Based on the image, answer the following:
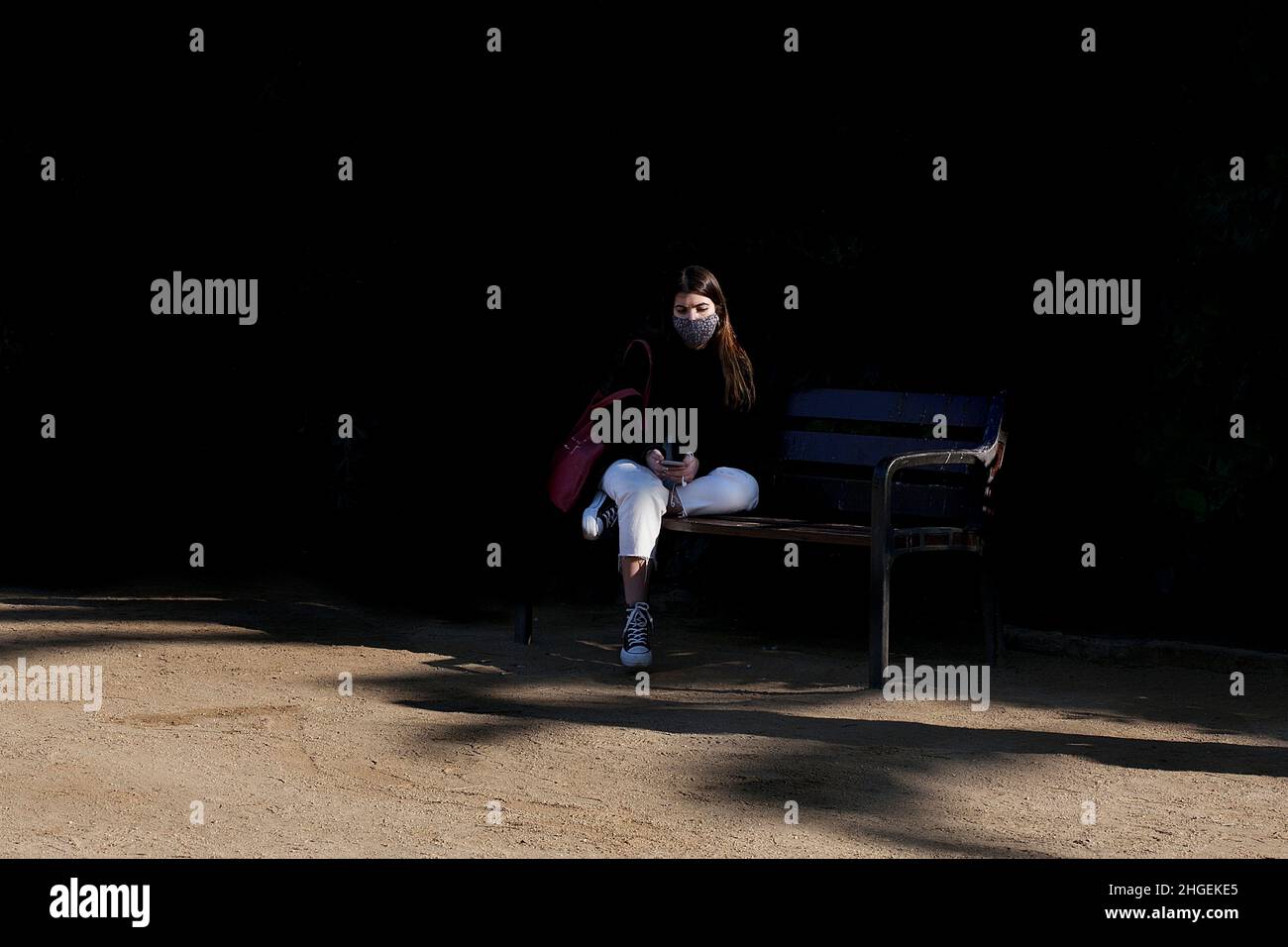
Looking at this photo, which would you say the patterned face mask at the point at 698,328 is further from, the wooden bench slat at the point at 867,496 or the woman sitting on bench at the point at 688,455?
the wooden bench slat at the point at 867,496

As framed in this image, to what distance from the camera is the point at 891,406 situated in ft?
23.7

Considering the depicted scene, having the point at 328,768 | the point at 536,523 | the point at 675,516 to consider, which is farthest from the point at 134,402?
the point at 328,768

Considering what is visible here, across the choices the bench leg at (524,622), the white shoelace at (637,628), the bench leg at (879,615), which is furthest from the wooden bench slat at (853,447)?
the bench leg at (524,622)

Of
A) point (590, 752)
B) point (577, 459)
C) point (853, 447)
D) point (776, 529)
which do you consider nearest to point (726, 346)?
point (853, 447)

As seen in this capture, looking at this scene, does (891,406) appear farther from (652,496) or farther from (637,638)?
(637,638)

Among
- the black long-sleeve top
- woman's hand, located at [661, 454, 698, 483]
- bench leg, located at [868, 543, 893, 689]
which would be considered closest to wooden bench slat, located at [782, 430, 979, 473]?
the black long-sleeve top

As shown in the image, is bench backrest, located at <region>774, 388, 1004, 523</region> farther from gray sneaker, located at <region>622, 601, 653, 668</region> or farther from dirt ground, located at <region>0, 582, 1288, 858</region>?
gray sneaker, located at <region>622, 601, 653, 668</region>

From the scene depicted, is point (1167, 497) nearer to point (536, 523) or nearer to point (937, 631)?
point (937, 631)

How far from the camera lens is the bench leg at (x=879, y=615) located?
631 centimetres

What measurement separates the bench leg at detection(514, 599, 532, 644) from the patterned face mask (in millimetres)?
1169

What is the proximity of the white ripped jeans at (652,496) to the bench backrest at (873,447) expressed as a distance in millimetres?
280

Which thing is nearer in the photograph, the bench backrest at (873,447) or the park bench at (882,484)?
the park bench at (882,484)

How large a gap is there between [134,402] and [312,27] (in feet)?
6.77

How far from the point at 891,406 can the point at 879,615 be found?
1142 millimetres
